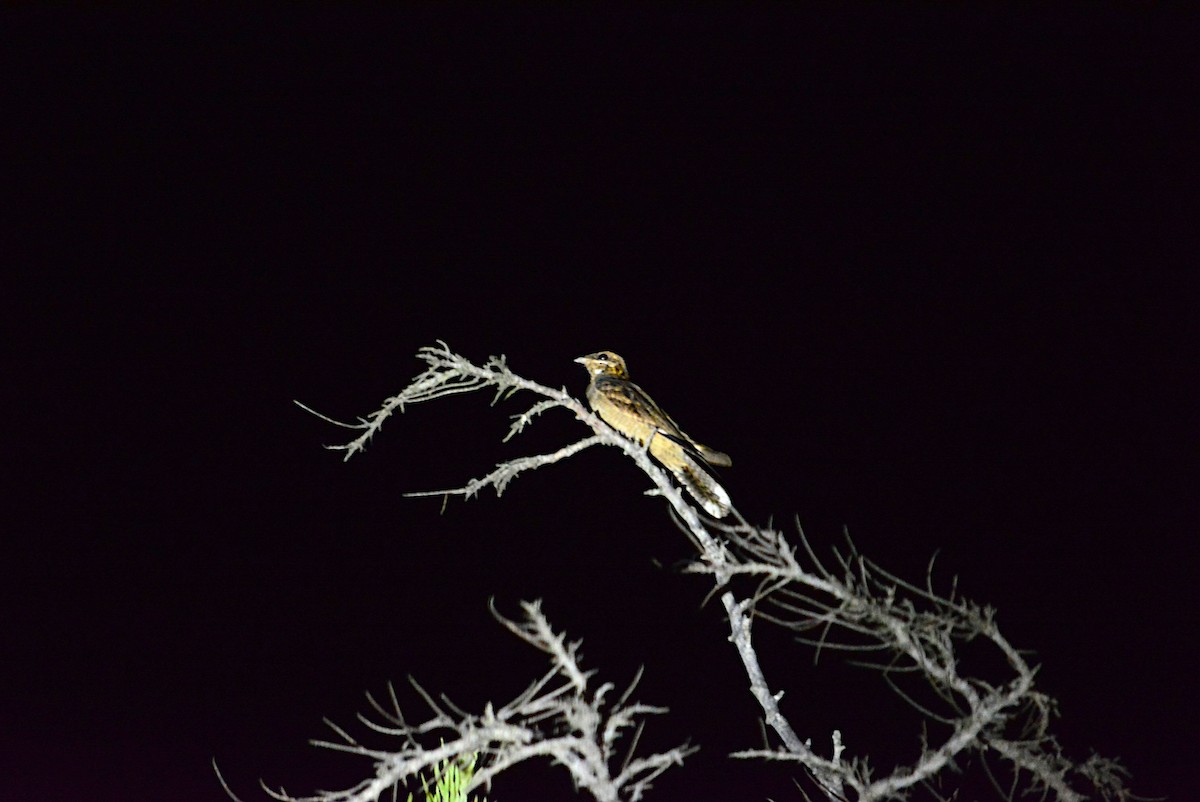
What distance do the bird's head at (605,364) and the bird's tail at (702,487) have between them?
1.07 metres

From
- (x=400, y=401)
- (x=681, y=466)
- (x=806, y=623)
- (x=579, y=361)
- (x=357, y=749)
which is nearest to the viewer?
(x=357, y=749)

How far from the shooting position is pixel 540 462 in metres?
5.70

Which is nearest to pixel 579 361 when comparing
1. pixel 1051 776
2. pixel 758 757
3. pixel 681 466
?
pixel 681 466

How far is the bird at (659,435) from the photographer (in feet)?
19.1

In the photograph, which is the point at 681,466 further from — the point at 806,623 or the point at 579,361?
the point at 806,623

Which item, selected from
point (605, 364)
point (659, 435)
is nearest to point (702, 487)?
point (659, 435)

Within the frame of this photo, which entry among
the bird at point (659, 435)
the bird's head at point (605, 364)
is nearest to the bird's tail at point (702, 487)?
the bird at point (659, 435)

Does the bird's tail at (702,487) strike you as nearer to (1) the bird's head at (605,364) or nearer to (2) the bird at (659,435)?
(2) the bird at (659,435)

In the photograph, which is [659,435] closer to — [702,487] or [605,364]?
[702,487]

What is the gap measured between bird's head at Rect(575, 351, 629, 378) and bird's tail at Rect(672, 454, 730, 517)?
3.50 ft

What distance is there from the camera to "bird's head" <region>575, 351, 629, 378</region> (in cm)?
687

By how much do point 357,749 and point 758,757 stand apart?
149cm

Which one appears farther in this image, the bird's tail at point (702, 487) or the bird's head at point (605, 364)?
the bird's head at point (605, 364)

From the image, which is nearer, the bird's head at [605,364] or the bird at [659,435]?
the bird at [659,435]
